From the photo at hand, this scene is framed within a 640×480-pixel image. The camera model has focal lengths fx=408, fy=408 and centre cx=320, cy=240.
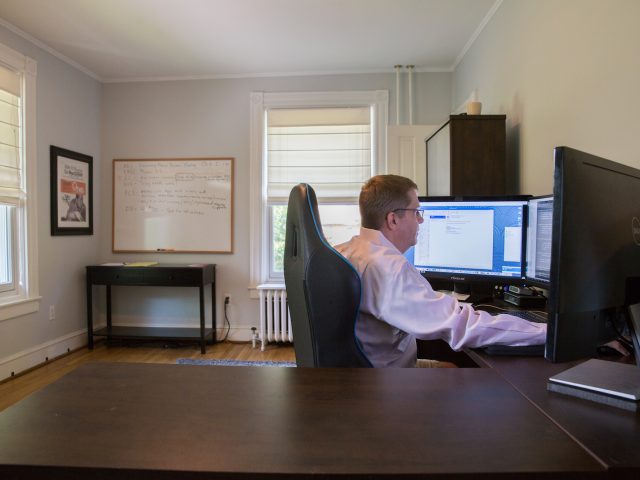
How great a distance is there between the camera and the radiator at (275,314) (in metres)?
3.76

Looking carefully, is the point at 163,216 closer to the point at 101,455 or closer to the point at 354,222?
the point at 354,222

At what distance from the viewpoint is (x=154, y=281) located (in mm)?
3643

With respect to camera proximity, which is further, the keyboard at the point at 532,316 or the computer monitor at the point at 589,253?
the keyboard at the point at 532,316

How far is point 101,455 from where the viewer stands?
0.55 meters

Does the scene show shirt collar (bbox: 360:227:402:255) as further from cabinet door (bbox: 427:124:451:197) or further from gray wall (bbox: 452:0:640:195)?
cabinet door (bbox: 427:124:451:197)

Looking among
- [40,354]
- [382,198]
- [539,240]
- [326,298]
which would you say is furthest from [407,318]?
[40,354]

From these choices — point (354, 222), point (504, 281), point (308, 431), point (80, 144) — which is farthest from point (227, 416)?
point (80, 144)

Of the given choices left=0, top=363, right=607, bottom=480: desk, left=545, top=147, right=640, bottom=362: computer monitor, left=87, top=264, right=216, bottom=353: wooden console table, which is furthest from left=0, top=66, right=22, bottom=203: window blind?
left=545, top=147, right=640, bottom=362: computer monitor

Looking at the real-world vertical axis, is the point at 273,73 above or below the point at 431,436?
above

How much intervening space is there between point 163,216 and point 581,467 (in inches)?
157

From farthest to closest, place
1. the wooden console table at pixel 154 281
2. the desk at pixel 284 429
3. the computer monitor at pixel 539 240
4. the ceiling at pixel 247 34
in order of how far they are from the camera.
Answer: the wooden console table at pixel 154 281 < the ceiling at pixel 247 34 < the computer monitor at pixel 539 240 < the desk at pixel 284 429

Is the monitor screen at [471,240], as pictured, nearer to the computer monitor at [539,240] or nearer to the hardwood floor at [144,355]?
the computer monitor at [539,240]

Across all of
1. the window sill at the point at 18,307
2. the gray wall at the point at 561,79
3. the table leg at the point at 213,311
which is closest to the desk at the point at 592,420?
the gray wall at the point at 561,79

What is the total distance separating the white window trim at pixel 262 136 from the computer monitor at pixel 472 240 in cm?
192
